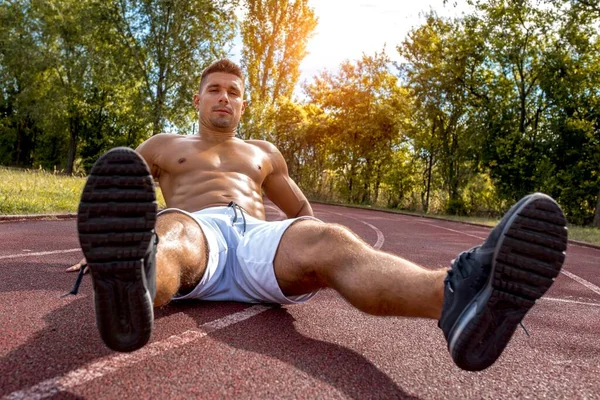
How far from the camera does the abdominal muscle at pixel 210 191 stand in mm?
2936

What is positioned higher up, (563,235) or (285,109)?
(285,109)

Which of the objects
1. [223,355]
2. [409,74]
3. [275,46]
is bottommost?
[223,355]

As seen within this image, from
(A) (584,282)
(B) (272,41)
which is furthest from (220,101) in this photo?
(B) (272,41)

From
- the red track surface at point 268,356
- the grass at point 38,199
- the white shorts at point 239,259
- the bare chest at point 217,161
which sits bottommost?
the grass at point 38,199

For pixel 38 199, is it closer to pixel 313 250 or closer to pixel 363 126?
pixel 313 250

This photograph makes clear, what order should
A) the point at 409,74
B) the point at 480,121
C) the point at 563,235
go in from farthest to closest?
the point at 409,74 → the point at 480,121 → the point at 563,235

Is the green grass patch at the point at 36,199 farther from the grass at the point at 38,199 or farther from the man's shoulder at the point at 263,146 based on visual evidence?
the man's shoulder at the point at 263,146

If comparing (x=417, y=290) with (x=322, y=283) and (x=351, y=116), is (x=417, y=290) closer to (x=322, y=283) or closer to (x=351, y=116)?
(x=322, y=283)

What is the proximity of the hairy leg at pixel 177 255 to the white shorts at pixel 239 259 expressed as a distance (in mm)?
54

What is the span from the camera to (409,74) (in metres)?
22.7

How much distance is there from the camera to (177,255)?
206 cm

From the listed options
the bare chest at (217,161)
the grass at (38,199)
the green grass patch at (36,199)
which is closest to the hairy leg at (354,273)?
the bare chest at (217,161)

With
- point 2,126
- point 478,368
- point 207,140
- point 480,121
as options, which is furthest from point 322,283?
point 2,126

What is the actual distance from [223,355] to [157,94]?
77.8 feet
